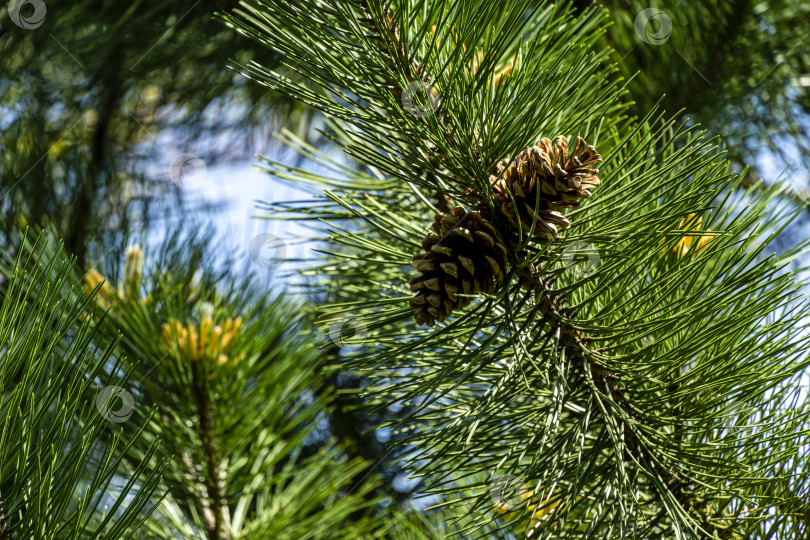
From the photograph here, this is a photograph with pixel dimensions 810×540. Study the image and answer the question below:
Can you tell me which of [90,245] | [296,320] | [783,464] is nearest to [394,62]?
[783,464]

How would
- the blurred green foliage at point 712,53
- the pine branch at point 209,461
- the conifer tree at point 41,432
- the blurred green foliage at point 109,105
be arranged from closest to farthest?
the conifer tree at point 41,432, the pine branch at point 209,461, the blurred green foliage at point 712,53, the blurred green foliage at point 109,105

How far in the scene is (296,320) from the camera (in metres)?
1.29

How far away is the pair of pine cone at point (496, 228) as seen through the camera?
1.98 ft

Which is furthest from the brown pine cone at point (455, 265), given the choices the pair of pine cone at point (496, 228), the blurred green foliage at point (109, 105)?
the blurred green foliage at point (109, 105)

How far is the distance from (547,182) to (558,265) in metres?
0.15

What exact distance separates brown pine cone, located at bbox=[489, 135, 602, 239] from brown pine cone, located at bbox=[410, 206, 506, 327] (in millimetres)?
32

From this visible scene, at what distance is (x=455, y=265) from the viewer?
2.01 feet

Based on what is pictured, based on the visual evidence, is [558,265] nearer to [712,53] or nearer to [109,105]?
[712,53]

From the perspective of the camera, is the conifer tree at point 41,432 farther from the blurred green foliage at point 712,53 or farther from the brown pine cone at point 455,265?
the blurred green foliage at point 712,53

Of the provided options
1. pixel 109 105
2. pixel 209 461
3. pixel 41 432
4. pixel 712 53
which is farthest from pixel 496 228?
pixel 109 105

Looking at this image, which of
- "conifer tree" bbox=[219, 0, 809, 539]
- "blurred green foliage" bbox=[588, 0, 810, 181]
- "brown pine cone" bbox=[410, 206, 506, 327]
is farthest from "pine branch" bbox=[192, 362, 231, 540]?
"blurred green foliage" bbox=[588, 0, 810, 181]

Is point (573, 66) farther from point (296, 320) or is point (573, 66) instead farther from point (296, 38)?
point (296, 320)

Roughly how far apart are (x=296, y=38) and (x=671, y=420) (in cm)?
52

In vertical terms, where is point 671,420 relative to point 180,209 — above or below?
below
